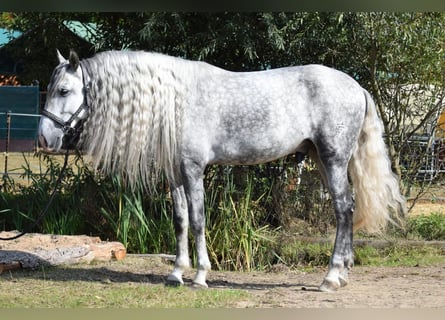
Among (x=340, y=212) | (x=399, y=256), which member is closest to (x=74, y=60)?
(x=340, y=212)

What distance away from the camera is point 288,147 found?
19.5ft

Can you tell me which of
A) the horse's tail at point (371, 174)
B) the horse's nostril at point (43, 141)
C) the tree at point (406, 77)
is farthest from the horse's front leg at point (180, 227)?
the tree at point (406, 77)

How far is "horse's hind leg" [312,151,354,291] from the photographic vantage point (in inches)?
233

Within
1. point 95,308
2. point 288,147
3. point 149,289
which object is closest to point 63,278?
point 149,289

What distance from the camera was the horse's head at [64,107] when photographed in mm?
5676

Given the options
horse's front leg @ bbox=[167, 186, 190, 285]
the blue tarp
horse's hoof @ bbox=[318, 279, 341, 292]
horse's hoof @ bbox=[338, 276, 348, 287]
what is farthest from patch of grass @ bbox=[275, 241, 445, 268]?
the blue tarp

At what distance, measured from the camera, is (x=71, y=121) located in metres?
5.71

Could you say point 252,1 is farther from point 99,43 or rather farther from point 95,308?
point 99,43

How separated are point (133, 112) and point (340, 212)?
6.20ft

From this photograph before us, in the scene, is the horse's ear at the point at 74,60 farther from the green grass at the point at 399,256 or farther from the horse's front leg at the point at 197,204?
the green grass at the point at 399,256

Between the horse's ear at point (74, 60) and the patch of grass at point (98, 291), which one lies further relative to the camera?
the horse's ear at point (74, 60)

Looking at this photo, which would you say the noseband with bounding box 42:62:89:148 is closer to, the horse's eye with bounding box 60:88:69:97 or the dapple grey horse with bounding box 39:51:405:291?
the dapple grey horse with bounding box 39:51:405:291

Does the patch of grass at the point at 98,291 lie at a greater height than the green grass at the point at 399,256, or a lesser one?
lesser

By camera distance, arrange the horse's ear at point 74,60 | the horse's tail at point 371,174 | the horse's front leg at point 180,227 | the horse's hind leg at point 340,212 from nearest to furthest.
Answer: the horse's ear at point 74,60 < the horse's hind leg at point 340,212 < the horse's front leg at point 180,227 < the horse's tail at point 371,174
